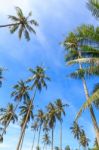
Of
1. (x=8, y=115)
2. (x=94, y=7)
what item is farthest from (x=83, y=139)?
(x=94, y=7)

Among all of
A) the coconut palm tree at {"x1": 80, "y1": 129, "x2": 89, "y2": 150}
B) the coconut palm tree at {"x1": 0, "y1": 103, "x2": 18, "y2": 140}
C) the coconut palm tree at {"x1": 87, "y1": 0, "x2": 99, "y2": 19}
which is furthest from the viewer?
the coconut palm tree at {"x1": 80, "y1": 129, "x2": 89, "y2": 150}

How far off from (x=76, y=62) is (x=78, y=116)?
10.0ft

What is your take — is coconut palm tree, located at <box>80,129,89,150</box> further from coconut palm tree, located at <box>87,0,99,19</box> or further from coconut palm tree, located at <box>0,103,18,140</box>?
coconut palm tree, located at <box>87,0,99,19</box>

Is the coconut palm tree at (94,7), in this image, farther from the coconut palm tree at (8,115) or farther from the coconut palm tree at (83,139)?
the coconut palm tree at (83,139)

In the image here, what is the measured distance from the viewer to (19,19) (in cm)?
3788

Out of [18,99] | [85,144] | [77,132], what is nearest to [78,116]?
[18,99]

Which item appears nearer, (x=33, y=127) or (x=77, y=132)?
(x=33, y=127)

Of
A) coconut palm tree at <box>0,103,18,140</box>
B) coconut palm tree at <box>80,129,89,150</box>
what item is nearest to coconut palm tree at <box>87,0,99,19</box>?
coconut palm tree at <box>0,103,18,140</box>

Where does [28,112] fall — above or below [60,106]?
below

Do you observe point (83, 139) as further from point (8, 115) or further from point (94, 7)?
point (94, 7)

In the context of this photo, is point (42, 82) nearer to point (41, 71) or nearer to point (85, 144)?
point (41, 71)

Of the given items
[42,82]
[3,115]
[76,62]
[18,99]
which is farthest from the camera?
[3,115]

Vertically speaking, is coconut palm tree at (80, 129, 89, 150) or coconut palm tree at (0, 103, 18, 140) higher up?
coconut palm tree at (80, 129, 89, 150)

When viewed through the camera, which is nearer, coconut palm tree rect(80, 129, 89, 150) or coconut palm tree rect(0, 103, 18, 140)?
coconut palm tree rect(0, 103, 18, 140)
